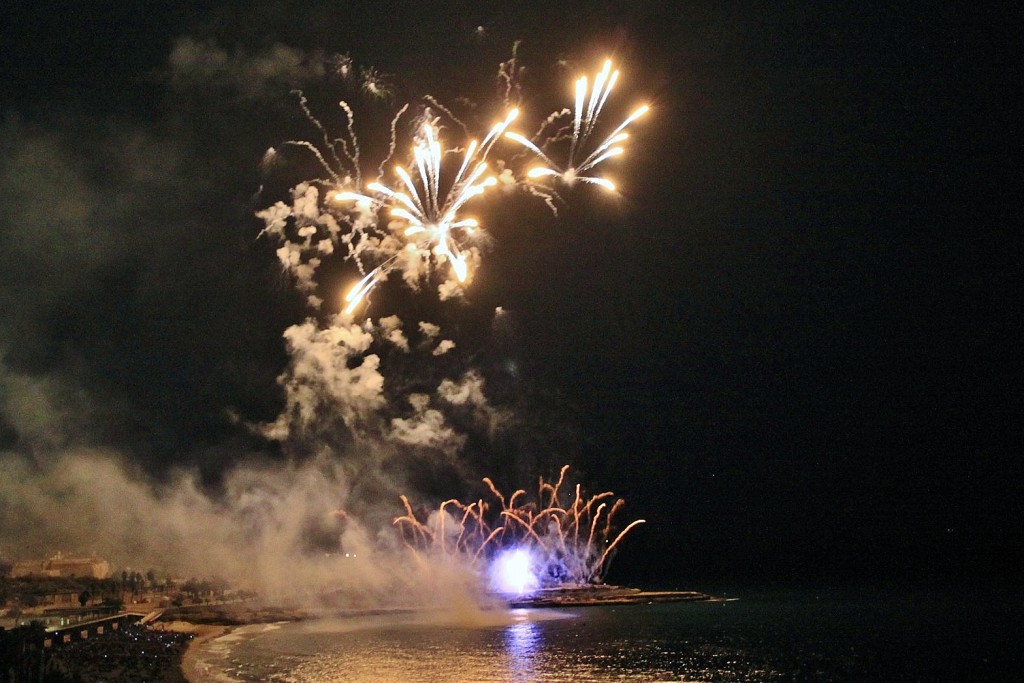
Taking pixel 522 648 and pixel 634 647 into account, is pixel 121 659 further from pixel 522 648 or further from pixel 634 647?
pixel 634 647

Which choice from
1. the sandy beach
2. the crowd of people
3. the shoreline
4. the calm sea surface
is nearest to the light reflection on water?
the calm sea surface

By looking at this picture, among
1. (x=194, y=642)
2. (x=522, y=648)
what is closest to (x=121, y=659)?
(x=194, y=642)

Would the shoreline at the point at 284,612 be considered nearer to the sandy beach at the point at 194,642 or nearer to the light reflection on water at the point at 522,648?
the sandy beach at the point at 194,642

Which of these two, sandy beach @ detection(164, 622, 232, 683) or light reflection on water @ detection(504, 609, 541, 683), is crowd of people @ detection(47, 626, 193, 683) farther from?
light reflection on water @ detection(504, 609, 541, 683)

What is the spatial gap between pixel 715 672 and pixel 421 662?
12644 millimetres

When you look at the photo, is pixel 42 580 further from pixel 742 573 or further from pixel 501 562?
pixel 742 573

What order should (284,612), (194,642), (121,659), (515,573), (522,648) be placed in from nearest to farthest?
1. (121,659)
2. (522,648)
3. (194,642)
4. (284,612)
5. (515,573)

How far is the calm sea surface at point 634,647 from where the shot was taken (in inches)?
1330

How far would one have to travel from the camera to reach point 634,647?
43375 millimetres

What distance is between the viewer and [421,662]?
119 ft

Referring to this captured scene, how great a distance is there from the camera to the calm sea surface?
1330 inches

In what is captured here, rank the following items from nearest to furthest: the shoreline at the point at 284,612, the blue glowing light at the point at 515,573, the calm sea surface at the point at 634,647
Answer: the calm sea surface at the point at 634,647
the shoreline at the point at 284,612
the blue glowing light at the point at 515,573

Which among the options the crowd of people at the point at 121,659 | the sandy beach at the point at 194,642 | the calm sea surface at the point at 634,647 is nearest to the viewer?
the crowd of people at the point at 121,659

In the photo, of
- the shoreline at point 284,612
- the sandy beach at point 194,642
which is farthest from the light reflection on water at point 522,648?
the sandy beach at point 194,642
